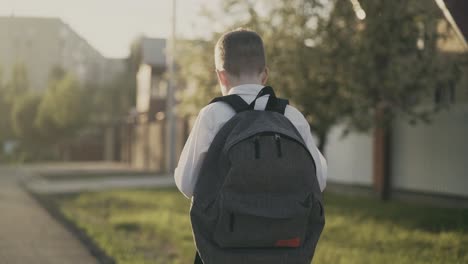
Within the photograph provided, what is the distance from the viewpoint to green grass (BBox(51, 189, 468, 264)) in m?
7.51

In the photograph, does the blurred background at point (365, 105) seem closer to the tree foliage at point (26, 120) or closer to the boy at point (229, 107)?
the boy at point (229, 107)

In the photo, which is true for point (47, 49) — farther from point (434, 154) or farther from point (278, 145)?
point (278, 145)

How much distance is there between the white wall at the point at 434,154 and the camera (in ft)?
42.2

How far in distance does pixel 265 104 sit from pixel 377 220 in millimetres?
7979

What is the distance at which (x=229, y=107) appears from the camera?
2.90 m

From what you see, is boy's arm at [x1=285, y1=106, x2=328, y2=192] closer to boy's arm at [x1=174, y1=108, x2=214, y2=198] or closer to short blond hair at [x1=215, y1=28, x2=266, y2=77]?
short blond hair at [x1=215, y1=28, x2=266, y2=77]

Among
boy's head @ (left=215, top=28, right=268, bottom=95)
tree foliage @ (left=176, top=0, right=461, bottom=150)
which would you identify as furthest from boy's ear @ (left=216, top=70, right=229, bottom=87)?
tree foliage @ (left=176, top=0, right=461, bottom=150)

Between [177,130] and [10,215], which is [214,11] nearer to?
[10,215]

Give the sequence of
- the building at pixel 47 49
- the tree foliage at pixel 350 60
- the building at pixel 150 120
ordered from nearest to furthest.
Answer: the tree foliage at pixel 350 60 < the building at pixel 150 120 < the building at pixel 47 49

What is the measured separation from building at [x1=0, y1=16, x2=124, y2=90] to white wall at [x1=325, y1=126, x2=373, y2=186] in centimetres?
6352

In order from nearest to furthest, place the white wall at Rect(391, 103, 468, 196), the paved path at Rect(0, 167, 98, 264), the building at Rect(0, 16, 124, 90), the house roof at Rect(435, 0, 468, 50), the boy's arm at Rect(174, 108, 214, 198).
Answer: the boy's arm at Rect(174, 108, 214, 198)
the house roof at Rect(435, 0, 468, 50)
the paved path at Rect(0, 167, 98, 264)
the white wall at Rect(391, 103, 468, 196)
the building at Rect(0, 16, 124, 90)

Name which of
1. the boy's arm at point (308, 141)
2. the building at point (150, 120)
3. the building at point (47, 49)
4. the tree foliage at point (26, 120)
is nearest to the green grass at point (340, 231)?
the boy's arm at point (308, 141)

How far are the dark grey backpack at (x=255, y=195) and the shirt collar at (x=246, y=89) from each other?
0.47 feet

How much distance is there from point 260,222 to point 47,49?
108 metres
